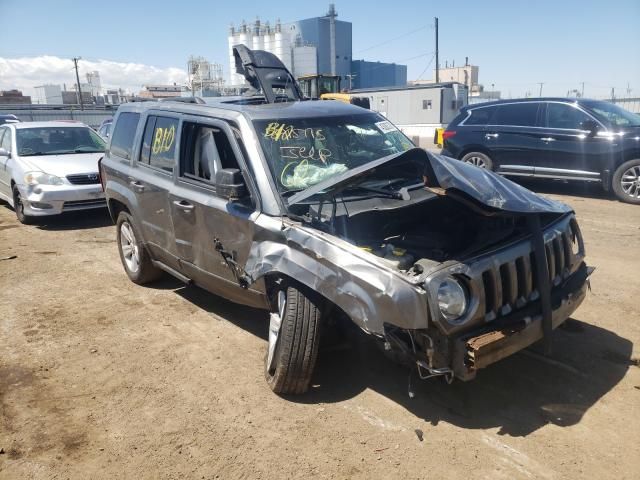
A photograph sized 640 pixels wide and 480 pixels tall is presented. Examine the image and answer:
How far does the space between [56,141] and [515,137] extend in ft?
28.8

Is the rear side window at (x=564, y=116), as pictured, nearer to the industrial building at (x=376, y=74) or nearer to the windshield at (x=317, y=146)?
the windshield at (x=317, y=146)

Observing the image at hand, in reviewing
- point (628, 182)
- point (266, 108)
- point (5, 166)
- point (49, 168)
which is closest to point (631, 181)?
point (628, 182)

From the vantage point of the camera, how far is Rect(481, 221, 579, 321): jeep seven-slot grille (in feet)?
9.68

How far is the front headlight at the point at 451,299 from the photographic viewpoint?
279 centimetres

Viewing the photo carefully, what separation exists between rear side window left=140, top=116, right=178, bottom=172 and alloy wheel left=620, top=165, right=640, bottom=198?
799 cm

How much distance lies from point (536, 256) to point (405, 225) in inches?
37.7

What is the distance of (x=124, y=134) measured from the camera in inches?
219

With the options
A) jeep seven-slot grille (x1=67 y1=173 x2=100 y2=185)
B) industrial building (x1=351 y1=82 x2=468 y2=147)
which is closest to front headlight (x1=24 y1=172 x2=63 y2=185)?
jeep seven-slot grille (x1=67 y1=173 x2=100 y2=185)

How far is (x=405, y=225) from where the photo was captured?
379 centimetres

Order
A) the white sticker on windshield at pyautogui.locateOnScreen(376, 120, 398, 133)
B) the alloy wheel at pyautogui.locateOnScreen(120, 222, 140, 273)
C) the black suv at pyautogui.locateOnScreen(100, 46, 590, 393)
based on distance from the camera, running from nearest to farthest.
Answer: the black suv at pyautogui.locateOnScreen(100, 46, 590, 393) → the white sticker on windshield at pyautogui.locateOnScreen(376, 120, 398, 133) → the alloy wheel at pyautogui.locateOnScreen(120, 222, 140, 273)

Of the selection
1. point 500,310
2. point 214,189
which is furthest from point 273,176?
point 500,310

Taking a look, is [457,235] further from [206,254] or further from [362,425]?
[206,254]

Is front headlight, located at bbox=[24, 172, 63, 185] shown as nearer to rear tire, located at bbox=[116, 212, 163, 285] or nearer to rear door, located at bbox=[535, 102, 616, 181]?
rear tire, located at bbox=[116, 212, 163, 285]

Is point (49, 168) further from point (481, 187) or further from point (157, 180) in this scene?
point (481, 187)
